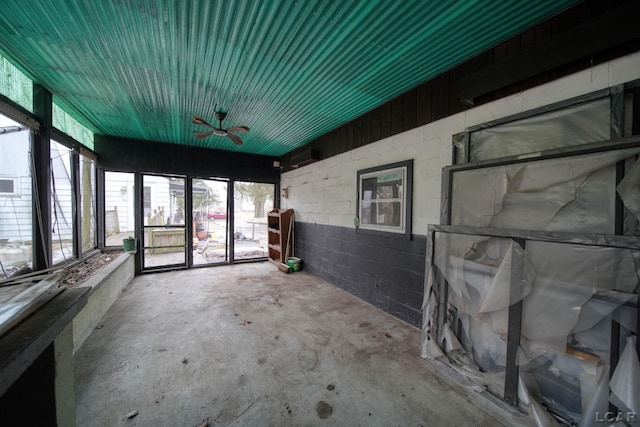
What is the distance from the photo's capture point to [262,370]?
208 centimetres

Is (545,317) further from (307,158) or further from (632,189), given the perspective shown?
(307,158)

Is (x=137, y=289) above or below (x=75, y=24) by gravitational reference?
below

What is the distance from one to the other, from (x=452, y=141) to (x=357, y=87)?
1308mm

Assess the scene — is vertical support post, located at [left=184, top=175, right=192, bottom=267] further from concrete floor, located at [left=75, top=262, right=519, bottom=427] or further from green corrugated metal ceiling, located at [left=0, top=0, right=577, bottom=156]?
green corrugated metal ceiling, located at [left=0, top=0, right=577, bottom=156]

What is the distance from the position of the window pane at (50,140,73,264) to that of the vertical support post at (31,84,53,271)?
0.23 m

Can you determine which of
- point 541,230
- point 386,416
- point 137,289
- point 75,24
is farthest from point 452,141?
point 137,289

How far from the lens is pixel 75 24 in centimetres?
190

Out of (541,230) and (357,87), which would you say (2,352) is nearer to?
(541,230)

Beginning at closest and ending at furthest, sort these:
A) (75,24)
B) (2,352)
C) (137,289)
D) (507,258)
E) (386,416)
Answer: (2,352), (386,416), (507,258), (75,24), (137,289)

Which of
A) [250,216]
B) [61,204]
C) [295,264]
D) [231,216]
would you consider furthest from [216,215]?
[61,204]

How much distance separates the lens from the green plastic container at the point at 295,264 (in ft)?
17.4

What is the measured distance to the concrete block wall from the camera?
1.81 m

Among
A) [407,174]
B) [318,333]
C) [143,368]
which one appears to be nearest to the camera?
[143,368]

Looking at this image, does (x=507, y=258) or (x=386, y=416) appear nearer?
(x=386, y=416)
